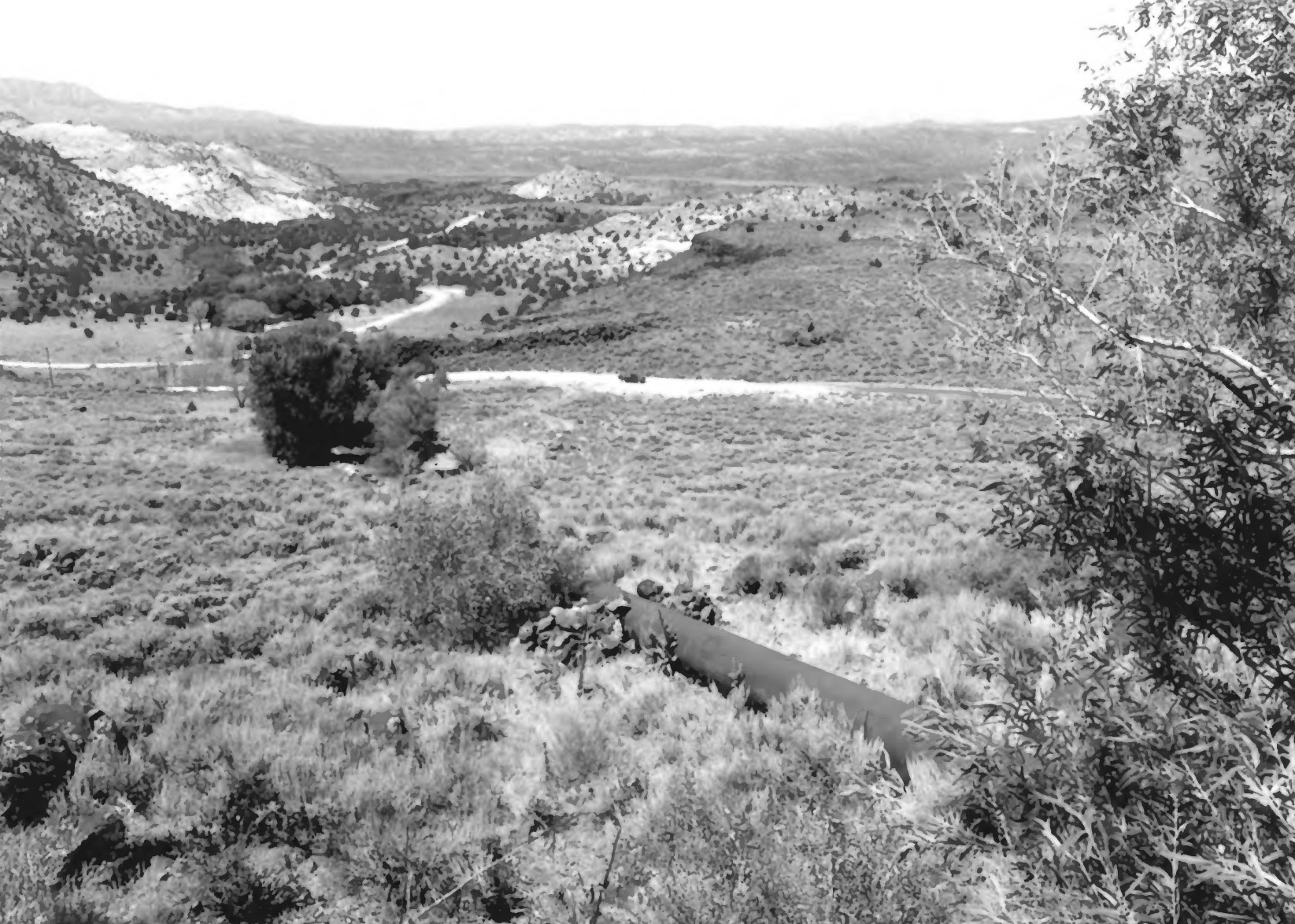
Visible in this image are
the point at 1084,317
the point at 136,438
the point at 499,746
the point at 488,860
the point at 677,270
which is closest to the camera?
the point at 1084,317

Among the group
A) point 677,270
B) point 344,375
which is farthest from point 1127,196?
point 677,270

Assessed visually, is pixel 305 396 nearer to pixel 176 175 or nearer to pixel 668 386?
pixel 668 386

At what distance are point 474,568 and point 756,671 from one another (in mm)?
4785

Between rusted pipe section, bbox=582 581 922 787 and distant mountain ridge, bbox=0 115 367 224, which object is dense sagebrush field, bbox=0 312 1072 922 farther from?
distant mountain ridge, bbox=0 115 367 224

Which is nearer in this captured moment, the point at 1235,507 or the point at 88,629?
the point at 1235,507

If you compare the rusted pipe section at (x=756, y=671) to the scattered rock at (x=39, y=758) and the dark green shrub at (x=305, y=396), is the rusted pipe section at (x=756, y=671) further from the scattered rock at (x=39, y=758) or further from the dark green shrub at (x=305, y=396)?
the dark green shrub at (x=305, y=396)

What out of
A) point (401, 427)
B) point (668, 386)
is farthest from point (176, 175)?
point (401, 427)

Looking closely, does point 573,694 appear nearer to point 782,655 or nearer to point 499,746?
point 499,746

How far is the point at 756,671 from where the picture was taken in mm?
8617

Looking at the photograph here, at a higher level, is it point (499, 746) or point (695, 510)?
point (499, 746)

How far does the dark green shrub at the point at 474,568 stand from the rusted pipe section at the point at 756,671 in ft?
5.57

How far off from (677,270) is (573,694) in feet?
228

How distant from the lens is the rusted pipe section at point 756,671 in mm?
7168

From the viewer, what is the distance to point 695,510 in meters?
19.1
